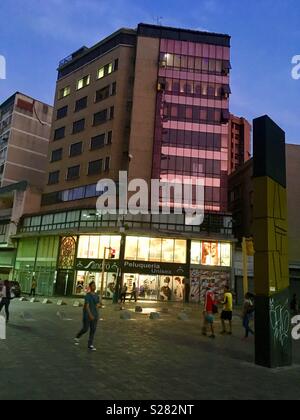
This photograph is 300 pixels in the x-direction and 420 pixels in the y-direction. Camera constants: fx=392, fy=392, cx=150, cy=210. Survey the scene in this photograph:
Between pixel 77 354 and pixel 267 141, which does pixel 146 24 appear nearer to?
pixel 267 141

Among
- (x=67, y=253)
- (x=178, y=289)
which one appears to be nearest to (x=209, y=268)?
(x=178, y=289)

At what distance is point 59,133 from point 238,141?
58.8m

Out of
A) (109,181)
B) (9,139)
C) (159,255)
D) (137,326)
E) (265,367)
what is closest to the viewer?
(265,367)

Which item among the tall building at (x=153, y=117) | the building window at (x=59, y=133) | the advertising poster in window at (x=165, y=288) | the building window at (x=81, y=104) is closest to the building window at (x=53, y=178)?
the tall building at (x=153, y=117)

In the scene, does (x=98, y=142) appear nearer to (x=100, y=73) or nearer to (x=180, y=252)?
(x=100, y=73)

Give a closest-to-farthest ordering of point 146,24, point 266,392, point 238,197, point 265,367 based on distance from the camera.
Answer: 1. point 266,392
2. point 265,367
3. point 146,24
4. point 238,197

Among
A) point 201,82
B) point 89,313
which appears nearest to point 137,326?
point 89,313

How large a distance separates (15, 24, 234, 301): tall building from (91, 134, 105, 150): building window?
15 centimetres

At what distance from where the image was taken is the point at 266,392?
22.9 ft

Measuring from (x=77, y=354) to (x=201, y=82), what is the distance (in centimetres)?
4117

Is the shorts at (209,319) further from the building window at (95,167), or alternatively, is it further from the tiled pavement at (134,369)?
the building window at (95,167)

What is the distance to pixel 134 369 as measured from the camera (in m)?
8.08

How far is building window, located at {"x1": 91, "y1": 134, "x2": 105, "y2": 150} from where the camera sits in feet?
150

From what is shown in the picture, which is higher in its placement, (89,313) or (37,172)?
(37,172)
